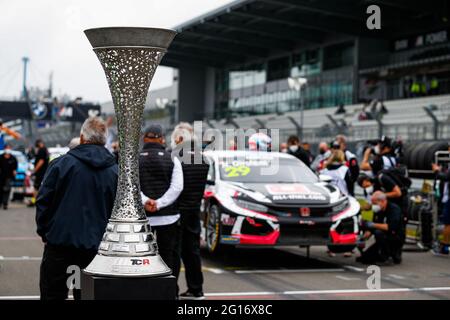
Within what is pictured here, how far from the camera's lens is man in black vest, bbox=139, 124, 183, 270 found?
7.86m

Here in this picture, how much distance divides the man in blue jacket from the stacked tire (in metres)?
11.4

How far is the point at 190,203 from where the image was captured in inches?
340

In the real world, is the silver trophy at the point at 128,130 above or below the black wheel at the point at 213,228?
above

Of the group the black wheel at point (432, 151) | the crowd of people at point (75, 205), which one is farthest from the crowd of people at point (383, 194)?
the crowd of people at point (75, 205)

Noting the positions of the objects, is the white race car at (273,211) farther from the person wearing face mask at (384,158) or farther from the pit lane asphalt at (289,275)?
the person wearing face mask at (384,158)

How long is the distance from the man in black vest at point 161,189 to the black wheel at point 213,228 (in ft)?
9.54

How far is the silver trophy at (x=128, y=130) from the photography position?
14.8 ft

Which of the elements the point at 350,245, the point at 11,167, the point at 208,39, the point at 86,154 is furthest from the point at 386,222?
the point at 208,39

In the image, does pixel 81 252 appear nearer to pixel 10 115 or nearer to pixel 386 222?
pixel 386 222

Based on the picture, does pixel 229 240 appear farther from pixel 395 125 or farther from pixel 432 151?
pixel 395 125

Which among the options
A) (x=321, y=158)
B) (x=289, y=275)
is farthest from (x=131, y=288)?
(x=321, y=158)

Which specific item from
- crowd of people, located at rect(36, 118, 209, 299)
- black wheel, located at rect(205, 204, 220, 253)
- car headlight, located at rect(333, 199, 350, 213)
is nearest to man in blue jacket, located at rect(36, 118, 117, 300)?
crowd of people, located at rect(36, 118, 209, 299)

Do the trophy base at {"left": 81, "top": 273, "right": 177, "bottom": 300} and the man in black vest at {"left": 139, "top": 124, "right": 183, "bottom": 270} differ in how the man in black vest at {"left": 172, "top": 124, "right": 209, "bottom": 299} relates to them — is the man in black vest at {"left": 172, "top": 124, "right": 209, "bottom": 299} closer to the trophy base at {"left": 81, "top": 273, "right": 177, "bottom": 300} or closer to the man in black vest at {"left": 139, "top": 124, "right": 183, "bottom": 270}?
the man in black vest at {"left": 139, "top": 124, "right": 183, "bottom": 270}

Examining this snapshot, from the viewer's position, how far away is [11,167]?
21.4 metres
